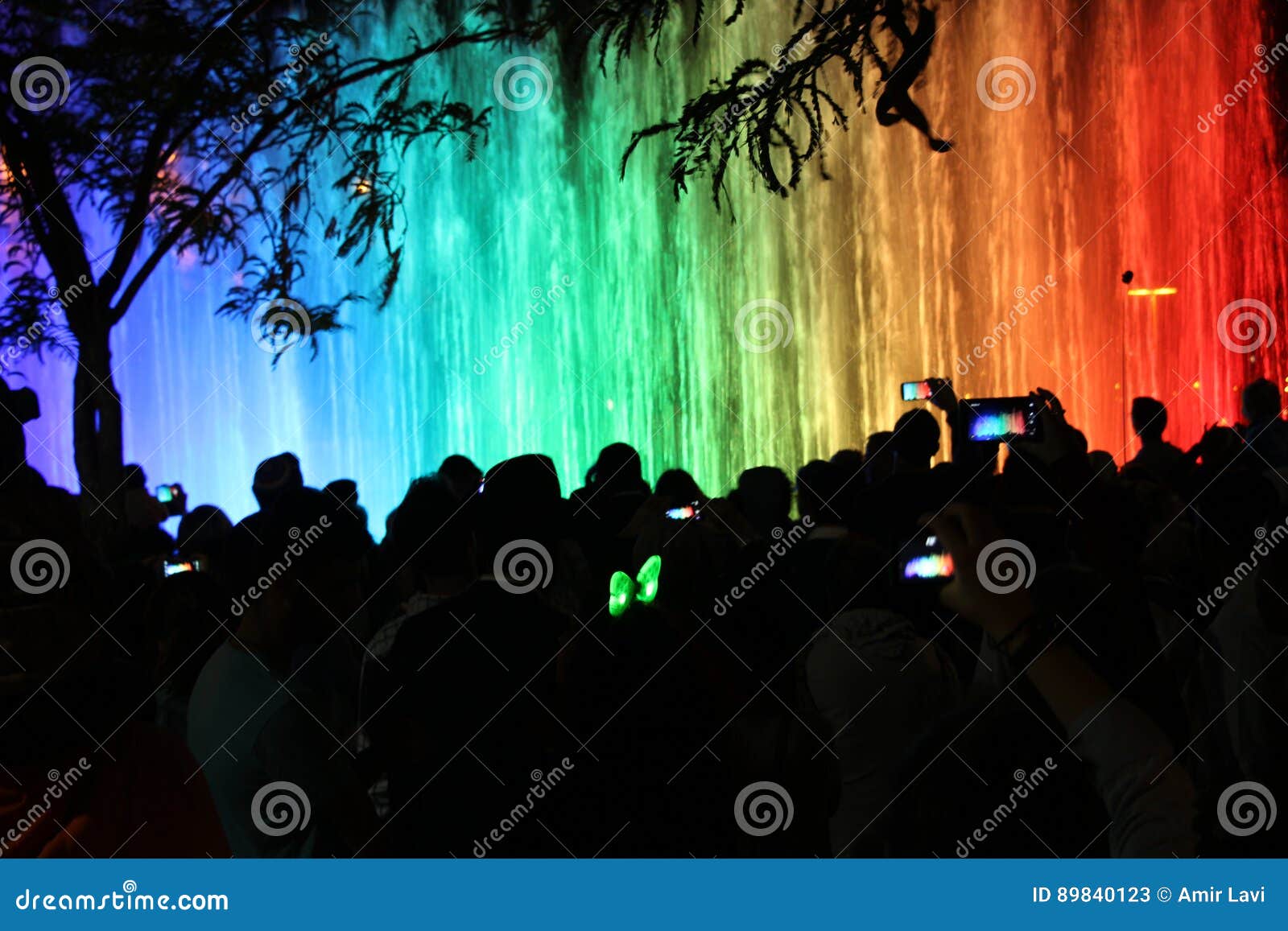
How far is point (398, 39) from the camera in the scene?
51.7ft

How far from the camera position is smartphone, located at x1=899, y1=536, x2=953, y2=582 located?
1843mm

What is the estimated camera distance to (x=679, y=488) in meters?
6.13

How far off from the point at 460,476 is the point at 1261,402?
13.8 ft

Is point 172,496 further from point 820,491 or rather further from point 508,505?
point 508,505

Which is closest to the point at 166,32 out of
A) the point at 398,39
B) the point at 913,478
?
the point at 398,39

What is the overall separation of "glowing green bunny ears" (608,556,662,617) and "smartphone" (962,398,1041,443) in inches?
120

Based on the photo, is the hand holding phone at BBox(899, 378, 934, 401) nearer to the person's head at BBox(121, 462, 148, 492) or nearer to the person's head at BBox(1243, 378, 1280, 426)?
the person's head at BBox(1243, 378, 1280, 426)

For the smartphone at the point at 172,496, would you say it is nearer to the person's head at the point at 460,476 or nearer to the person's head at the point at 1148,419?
the person's head at the point at 460,476

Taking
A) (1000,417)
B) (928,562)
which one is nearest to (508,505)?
(928,562)

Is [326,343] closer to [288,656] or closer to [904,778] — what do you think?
[288,656]

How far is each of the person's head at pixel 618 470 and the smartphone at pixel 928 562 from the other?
4172 mm

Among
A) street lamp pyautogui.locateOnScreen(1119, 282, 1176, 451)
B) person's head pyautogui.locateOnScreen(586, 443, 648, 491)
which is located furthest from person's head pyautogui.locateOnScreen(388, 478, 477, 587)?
street lamp pyautogui.locateOnScreen(1119, 282, 1176, 451)

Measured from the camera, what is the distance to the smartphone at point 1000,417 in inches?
226

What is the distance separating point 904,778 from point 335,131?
10.9 meters
